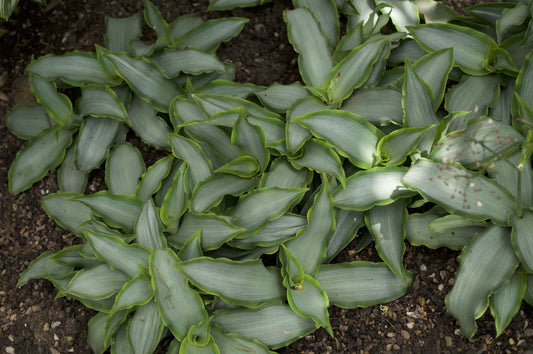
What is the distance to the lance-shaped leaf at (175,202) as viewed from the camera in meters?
2.28

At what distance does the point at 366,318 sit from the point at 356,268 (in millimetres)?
217

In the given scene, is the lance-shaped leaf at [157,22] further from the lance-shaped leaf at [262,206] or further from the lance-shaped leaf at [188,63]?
the lance-shaped leaf at [262,206]

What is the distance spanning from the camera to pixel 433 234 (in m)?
2.25

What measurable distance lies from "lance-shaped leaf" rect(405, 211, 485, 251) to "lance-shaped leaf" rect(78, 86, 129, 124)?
136cm

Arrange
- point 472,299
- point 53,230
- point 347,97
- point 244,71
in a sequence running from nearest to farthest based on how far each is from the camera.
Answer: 1. point 472,299
2. point 347,97
3. point 53,230
4. point 244,71

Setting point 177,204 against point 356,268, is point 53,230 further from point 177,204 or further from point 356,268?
point 356,268

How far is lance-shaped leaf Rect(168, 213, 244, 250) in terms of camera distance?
7.16ft

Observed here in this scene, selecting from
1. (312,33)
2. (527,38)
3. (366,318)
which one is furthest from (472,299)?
(312,33)

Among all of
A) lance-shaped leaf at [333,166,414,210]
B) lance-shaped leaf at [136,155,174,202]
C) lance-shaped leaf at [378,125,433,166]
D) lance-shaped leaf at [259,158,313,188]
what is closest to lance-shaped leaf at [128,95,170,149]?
lance-shaped leaf at [136,155,174,202]

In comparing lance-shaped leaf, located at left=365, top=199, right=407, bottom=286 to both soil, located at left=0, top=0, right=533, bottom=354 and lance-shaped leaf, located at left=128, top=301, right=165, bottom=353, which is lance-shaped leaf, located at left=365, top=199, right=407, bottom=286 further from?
lance-shaped leaf, located at left=128, top=301, right=165, bottom=353

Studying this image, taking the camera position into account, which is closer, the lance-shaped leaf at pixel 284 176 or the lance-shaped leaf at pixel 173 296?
the lance-shaped leaf at pixel 173 296

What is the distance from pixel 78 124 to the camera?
2645mm

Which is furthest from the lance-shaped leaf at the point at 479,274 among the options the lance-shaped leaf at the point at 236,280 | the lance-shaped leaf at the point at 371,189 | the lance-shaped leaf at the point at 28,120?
the lance-shaped leaf at the point at 28,120

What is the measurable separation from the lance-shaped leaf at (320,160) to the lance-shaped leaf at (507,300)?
0.72 meters
